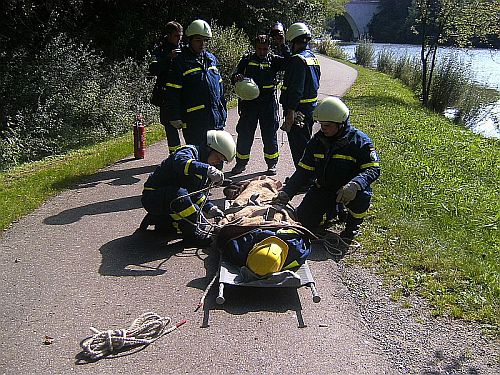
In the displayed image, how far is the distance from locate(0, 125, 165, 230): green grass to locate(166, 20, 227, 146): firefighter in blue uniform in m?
2.10

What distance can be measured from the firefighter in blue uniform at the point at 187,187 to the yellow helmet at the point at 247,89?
2.13 m

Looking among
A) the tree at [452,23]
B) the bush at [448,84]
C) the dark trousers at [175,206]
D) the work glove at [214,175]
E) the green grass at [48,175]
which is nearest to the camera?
the work glove at [214,175]

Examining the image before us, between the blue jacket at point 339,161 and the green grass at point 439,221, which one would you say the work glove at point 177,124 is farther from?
the green grass at point 439,221

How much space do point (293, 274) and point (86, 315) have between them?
1.71 m

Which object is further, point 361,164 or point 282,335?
point 361,164

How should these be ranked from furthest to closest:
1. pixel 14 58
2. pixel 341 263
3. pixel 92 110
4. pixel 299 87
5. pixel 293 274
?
1. pixel 14 58
2. pixel 92 110
3. pixel 299 87
4. pixel 341 263
5. pixel 293 274

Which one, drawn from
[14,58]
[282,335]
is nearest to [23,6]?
[14,58]

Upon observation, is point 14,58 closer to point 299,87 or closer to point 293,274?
Answer: point 299,87

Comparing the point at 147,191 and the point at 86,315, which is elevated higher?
the point at 147,191

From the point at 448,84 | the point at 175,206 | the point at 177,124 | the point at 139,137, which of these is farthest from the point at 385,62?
the point at 175,206

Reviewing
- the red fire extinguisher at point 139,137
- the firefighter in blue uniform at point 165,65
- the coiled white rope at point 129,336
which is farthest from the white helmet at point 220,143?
the red fire extinguisher at point 139,137

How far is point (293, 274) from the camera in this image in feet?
16.4

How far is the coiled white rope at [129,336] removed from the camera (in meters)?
4.27

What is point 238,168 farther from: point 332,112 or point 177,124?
point 332,112
